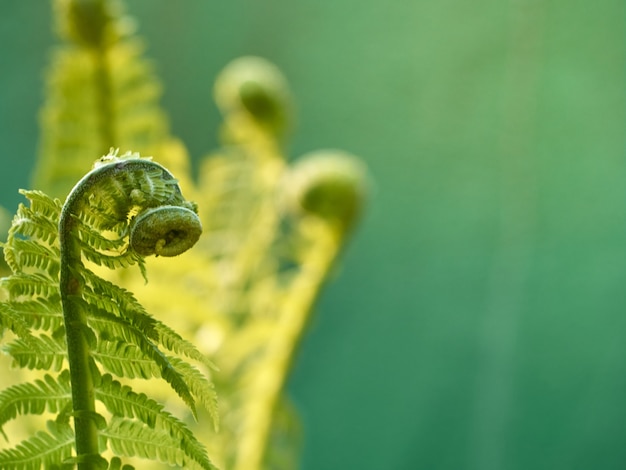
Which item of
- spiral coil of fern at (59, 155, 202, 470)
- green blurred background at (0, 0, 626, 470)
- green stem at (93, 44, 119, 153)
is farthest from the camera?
green blurred background at (0, 0, 626, 470)

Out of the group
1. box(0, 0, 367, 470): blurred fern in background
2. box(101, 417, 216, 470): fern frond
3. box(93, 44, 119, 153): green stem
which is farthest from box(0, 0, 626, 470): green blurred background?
box(101, 417, 216, 470): fern frond

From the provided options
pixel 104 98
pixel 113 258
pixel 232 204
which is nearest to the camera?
pixel 113 258

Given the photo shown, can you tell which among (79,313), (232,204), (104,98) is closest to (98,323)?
(79,313)

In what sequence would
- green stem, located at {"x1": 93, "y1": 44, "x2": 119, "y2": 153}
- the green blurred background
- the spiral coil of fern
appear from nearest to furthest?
the spiral coil of fern → green stem, located at {"x1": 93, "y1": 44, "x2": 119, "y2": 153} → the green blurred background

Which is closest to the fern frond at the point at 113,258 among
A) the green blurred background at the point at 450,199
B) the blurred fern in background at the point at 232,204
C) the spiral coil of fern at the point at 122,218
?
the spiral coil of fern at the point at 122,218

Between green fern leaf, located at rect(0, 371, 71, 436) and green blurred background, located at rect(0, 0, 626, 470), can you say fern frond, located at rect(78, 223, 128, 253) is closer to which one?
green fern leaf, located at rect(0, 371, 71, 436)

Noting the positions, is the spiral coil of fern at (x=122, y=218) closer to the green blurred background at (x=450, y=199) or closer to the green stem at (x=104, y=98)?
the green stem at (x=104, y=98)

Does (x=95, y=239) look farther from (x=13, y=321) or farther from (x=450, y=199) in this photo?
(x=450, y=199)

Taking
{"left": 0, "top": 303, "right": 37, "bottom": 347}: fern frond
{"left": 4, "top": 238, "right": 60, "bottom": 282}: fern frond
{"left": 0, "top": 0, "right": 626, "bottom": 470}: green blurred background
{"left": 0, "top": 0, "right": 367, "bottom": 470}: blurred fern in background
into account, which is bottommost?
{"left": 0, "top": 303, "right": 37, "bottom": 347}: fern frond
